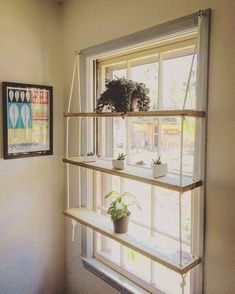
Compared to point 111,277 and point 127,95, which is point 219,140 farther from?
point 111,277

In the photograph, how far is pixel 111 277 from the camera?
1715 mm

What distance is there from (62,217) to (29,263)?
38 centimetres

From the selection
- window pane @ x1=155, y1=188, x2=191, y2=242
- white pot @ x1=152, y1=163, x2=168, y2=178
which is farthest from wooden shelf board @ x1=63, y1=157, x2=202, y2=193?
window pane @ x1=155, y1=188, x2=191, y2=242

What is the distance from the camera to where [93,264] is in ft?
6.11

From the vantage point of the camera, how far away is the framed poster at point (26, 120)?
1802 millimetres

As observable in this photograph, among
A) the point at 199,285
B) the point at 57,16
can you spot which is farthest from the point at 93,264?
the point at 57,16

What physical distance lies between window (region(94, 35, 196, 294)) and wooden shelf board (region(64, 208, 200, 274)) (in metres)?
0.09

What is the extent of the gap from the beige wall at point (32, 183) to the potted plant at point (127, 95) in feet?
2.36

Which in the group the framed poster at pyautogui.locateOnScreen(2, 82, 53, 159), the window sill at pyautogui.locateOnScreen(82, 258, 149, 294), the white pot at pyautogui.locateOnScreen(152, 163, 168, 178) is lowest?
the window sill at pyautogui.locateOnScreen(82, 258, 149, 294)

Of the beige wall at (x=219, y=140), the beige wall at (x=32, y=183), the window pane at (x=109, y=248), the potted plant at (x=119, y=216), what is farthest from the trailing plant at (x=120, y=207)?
the beige wall at (x=32, y=183)

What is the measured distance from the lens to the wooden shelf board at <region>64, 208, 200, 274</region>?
122 centimetres

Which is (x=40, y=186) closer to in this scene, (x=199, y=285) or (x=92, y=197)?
(x=92, y=197)

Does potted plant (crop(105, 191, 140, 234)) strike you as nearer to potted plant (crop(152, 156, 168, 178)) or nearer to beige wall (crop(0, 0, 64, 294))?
potted plant (crop(152, 156, 168, 178))

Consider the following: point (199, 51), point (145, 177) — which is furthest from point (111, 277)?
point (199, 51)
